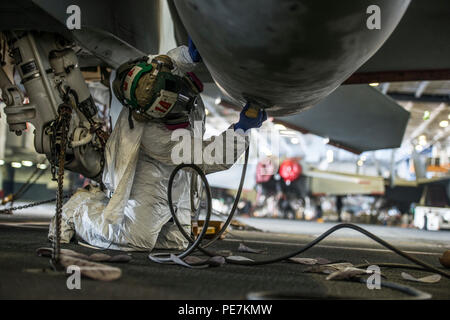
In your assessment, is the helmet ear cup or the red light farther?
the red light

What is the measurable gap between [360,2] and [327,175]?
40.7 ft

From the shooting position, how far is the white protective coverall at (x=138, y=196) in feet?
6.59

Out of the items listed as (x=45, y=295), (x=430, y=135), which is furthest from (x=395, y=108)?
(x=430, y=135)

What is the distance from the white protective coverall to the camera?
201 cm

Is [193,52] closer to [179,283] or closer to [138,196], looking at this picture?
[138,196]

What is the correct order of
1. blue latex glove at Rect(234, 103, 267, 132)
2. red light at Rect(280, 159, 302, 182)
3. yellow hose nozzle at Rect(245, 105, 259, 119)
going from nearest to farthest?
yellow hose nozzle at Rect(245, 105, 259, 119) < blue latex glove at Rect(234, 103, 267, 132) < red light at Rect(280, 159, 302, 182)

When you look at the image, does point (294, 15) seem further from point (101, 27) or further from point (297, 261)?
point (101, 27)

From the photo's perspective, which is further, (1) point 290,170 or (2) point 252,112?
(1) point 290,170

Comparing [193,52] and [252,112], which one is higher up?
[193,52]

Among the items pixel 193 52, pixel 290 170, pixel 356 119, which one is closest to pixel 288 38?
pixel 193 52

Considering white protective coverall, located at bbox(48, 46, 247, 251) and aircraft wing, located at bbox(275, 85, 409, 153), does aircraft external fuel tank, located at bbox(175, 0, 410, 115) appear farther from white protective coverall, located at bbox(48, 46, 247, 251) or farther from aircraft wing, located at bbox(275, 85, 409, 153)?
aircraft wing, located at bbox(275, 85, 409, 153)

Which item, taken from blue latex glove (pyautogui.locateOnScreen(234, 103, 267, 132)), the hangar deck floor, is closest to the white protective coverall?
blue latex glove (pyautogui.locateOnScreen(234, 103, 267, 132))

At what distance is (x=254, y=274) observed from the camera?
4.63 ft

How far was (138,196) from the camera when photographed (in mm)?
2100
